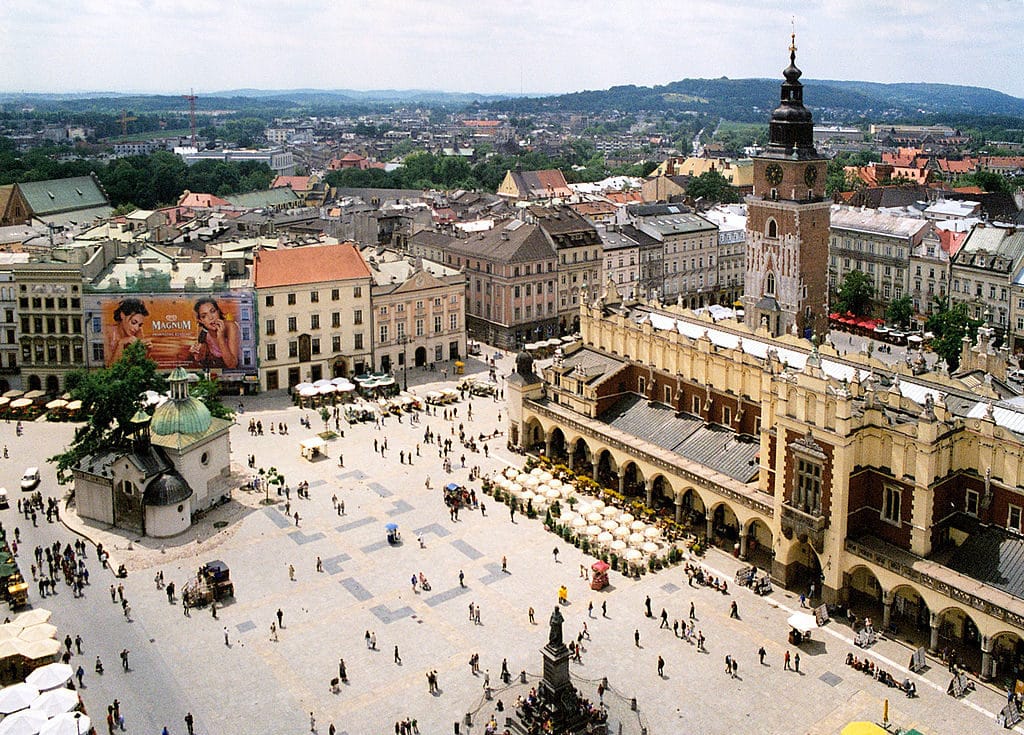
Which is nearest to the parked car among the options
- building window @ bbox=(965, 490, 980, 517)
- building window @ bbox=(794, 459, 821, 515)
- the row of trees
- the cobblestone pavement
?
the cobblestone pavement

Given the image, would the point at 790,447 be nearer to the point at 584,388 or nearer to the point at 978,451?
the point at 978,451

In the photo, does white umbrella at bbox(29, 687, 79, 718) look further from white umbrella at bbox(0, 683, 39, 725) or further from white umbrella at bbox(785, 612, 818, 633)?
white umbrella at bbox(785, 612, 818, 633)

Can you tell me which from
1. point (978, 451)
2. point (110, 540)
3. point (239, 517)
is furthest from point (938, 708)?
point (110, 540)

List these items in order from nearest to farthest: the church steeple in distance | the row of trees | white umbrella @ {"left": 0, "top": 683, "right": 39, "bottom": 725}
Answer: white umbrella @ {"left": 0, "top": 683, "right": 39, "bottom": 725}
the church steeple in distance
the row of trees

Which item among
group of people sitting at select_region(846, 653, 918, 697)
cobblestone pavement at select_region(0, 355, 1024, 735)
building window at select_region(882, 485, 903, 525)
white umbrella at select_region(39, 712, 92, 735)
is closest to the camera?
white umbrella at select_region(39, 712, 92, 735)

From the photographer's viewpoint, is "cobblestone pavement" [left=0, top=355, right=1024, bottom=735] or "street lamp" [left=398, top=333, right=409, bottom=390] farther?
"street lamp" [left=398, top=333, right=409, bottom=390]

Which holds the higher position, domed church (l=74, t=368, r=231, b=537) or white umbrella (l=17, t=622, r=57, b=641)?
domed church (l=74, t=368, r=231, b=537)

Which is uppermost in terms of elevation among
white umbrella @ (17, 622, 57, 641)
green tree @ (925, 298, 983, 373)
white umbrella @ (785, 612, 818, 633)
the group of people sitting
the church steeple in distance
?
the church steeple in distance
